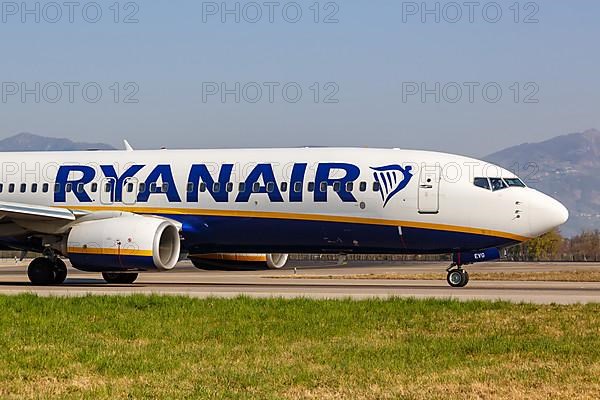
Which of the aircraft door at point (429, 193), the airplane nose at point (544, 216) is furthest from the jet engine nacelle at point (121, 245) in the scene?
the airplane nose at point (544, 216)

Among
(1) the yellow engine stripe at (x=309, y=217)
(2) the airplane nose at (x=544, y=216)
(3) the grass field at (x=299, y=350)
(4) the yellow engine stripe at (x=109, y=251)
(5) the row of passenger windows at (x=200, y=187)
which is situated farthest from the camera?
(5) the row of passenger windows at (x=200, y=187)

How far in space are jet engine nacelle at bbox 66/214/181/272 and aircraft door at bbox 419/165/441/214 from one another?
7.70 metres

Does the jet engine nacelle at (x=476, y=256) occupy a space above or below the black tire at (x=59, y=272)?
above

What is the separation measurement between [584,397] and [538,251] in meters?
161

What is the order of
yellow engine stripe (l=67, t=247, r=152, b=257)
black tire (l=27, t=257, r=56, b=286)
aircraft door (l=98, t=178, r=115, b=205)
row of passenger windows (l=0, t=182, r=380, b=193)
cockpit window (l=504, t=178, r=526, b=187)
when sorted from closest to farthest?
yellow engine stripe (l=67, t=247, r=152, b=257) < cockpit window (l=504, t=178, r=526, b=187) < row of passenger windows (l=0, t=182, r=380, b=193) < black tire (l=27, t=257, r=56, b=286) < aircraft door (l=98, t=178, r=115, b=205)

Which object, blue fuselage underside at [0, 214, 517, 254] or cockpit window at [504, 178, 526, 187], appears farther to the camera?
cockpit window at [504, 178, 526, 187]

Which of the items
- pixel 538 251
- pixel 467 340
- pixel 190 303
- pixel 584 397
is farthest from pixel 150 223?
pixel 538 251

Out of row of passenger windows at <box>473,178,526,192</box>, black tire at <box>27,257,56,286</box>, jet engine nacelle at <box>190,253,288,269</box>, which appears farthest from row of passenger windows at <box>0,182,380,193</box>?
jet engine nacelle at <box>190,253,288,269</box>

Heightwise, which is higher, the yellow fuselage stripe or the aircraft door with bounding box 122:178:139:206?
the aircraft door with bounding box 122:178:139:206

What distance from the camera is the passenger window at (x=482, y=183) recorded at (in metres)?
30.3

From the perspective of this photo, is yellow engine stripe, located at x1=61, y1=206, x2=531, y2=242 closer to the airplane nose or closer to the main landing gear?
the airplane nose

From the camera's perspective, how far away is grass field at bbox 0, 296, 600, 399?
12.8 metres

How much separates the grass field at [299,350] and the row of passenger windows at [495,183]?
9.17 m

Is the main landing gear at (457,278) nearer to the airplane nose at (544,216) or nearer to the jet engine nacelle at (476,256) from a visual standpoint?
the jet engine nacelle at (476,256)
